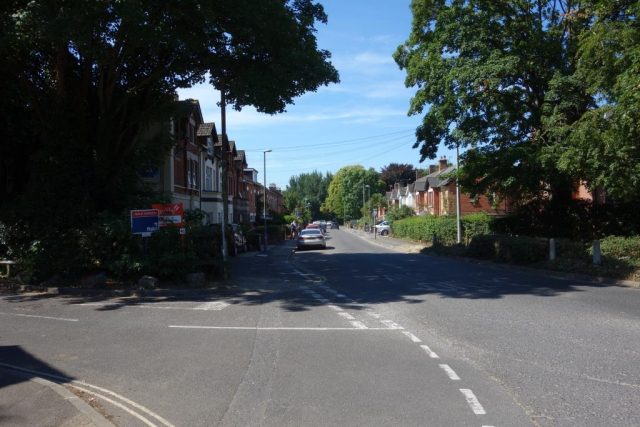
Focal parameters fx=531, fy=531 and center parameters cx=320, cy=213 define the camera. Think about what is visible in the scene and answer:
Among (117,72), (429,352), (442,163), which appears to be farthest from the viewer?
(442,163)

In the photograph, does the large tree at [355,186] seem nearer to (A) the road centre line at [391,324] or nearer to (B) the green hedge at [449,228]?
(B) the green hedge at [449,228]

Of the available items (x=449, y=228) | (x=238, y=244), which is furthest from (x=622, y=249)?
(x=238, y=244)

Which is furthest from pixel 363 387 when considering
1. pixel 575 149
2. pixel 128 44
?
pixel 575 149

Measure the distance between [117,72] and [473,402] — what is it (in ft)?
51.8

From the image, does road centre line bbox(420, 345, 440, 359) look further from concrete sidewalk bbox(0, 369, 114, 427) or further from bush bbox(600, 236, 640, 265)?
bush bbox(600, 236, 640, 265)

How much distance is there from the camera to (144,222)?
14.9 metres

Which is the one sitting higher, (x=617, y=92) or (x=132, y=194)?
(x=617, y=92)

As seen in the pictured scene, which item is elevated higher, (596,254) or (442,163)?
(442,163)

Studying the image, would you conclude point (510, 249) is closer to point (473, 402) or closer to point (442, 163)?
point (473, 402)

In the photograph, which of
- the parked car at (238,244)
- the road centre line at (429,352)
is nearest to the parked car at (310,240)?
the parked car at (238,244)

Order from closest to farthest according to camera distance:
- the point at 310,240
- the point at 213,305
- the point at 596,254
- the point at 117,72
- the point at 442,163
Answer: the point at 213,305 → the point at 596,254 → the point at 117,72 → the point at 310,240 → the point at 442,163

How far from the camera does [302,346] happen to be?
25.4 ft

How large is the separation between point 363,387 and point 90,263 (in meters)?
11.7

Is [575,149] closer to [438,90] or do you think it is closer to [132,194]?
[438,90]
